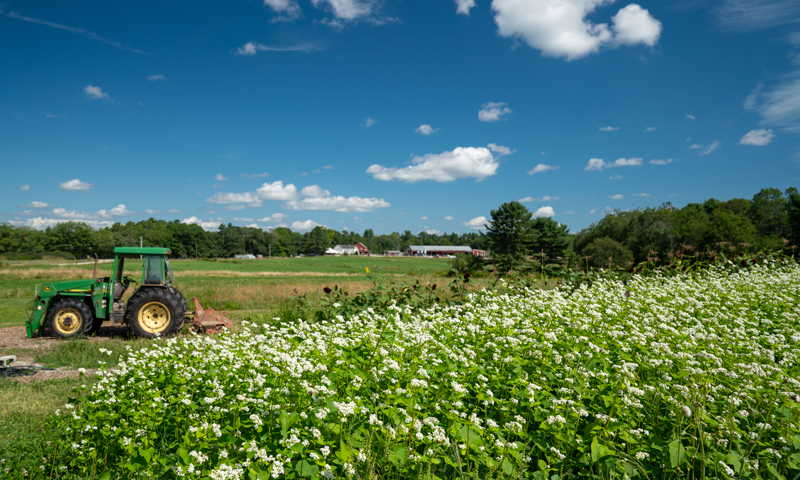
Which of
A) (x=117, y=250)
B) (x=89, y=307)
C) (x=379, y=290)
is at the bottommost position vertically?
(x=89, y=307)

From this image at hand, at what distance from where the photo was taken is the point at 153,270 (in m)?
10.5

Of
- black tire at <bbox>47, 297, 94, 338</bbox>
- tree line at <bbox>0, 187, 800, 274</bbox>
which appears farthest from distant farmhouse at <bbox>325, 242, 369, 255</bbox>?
A: black tire at <bbox>47, 297, 94, 338</bbox>

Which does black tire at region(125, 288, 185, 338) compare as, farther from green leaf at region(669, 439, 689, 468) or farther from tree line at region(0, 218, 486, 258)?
tree line at region(0, 218, 486, 258)

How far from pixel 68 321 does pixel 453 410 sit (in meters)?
11.7

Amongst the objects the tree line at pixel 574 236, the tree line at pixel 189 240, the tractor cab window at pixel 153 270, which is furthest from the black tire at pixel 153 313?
the tree line at pixel 189 240

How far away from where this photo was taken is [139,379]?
3.90 metres

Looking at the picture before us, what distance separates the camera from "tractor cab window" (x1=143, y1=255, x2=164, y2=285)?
34.1 feet

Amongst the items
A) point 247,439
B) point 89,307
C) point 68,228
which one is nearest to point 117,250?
point 89,307

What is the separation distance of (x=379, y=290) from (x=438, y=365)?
5.18 metres

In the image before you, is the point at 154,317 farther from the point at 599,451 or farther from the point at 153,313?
the point at 599,451

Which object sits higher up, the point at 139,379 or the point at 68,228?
the point at 68,228

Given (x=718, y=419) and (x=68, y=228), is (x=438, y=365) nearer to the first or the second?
(x=718, y=419)

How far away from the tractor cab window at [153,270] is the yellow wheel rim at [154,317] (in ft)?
2.32

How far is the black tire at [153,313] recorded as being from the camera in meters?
9.89
